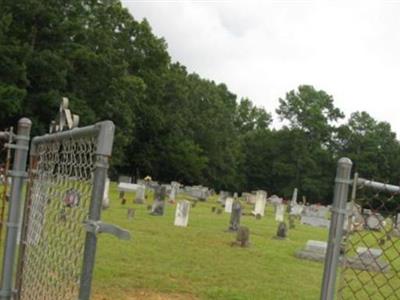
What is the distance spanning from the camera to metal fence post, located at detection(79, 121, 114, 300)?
269cm

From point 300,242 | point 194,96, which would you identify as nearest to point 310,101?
point 194,96

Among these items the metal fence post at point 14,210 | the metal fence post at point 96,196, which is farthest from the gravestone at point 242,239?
the metal fence post at point 96,196

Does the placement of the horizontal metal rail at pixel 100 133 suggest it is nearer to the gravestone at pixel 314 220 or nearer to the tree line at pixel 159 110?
the gravestone at pixel 314 220

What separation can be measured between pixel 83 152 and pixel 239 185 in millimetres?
69901

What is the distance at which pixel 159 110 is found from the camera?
58.2 m

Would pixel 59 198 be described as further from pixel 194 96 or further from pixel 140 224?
pixel 194 96

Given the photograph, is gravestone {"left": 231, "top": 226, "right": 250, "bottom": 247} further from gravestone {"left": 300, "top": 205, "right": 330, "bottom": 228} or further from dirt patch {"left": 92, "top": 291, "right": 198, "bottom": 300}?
gravestone {"left": 300, "top": 205, "right": 330, "bottom": 228}

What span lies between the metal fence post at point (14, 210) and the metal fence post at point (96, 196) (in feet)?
5.90

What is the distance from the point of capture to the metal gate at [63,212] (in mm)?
2719

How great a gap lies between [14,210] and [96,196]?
6.24ft

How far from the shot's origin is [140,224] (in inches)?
645

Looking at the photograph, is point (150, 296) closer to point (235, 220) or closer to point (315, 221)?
point (235, 220)

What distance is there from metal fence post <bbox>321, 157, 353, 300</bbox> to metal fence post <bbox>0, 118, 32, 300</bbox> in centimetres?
221


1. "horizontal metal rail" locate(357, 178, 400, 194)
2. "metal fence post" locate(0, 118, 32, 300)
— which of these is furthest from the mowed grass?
"horizontal metal rail" locate(357, 178, 400, 194)
